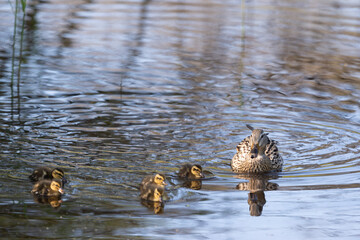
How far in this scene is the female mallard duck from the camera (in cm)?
708

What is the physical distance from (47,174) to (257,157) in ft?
7.03

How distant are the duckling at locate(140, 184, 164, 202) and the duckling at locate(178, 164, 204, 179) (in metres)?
0.60

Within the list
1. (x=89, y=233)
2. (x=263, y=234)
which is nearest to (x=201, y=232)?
(x=263, y=234)

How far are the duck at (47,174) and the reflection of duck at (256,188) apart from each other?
1589 millimetres

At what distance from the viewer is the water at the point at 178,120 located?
18.4 ft

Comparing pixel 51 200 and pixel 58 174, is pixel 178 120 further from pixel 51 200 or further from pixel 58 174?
pixel 51 200

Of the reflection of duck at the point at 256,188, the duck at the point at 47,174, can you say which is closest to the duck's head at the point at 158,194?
the reflection of duck at the point at 256,188

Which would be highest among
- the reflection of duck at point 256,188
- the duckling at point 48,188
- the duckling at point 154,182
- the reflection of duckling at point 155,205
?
the duckling at point 154,182

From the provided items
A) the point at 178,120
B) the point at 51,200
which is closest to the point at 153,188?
the point at 51,200

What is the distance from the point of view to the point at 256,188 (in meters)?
6.61

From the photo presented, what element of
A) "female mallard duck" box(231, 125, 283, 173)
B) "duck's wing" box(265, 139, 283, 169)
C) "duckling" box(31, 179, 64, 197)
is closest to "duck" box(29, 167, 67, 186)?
"duckling" box(31, 179, 64, 197)

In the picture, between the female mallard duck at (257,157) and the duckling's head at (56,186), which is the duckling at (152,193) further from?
the female mallard duck at (257,157)

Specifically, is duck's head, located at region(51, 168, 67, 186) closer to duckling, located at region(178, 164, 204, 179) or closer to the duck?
the duck

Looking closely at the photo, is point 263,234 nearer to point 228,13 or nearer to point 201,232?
point 201,232
